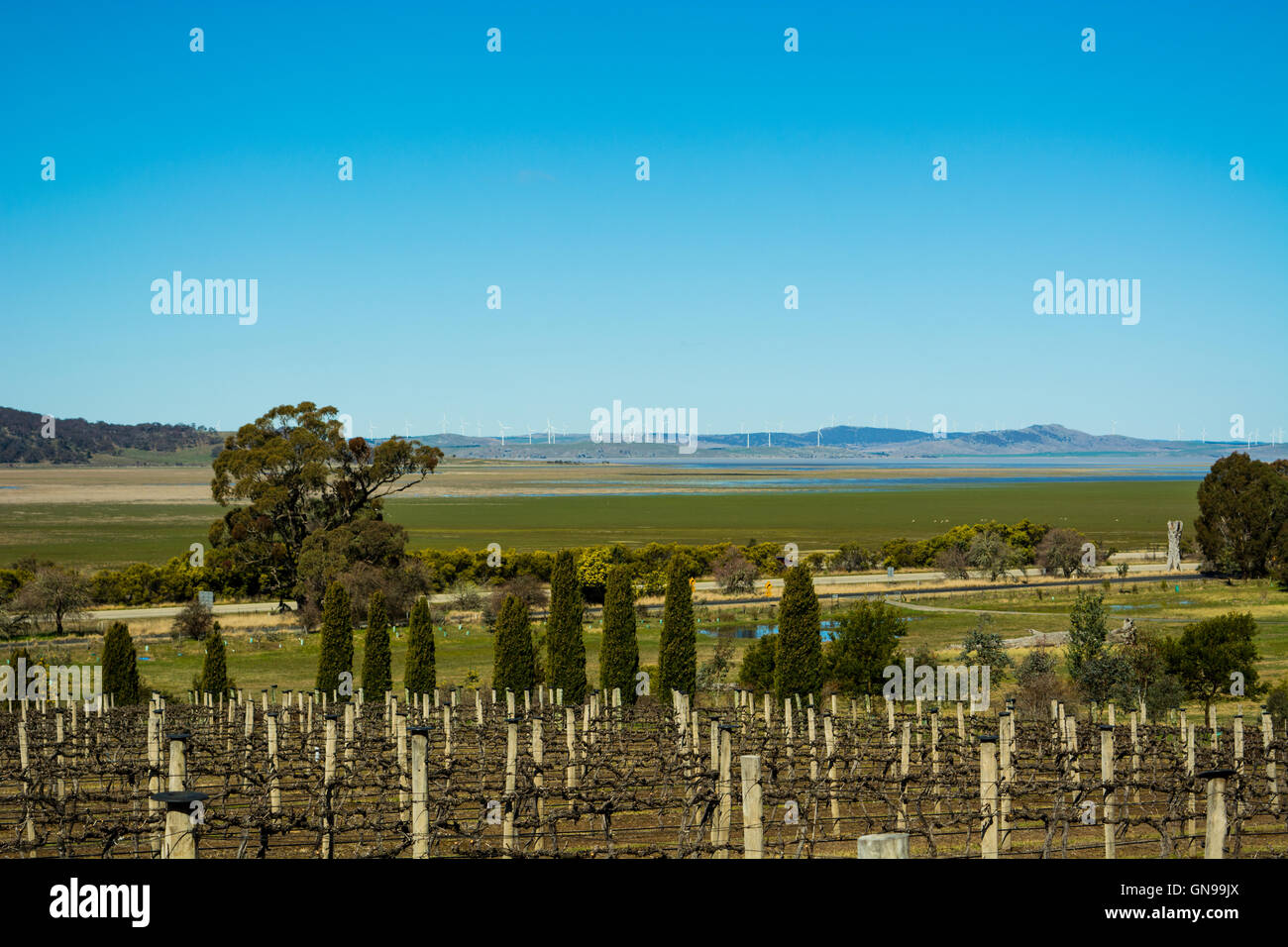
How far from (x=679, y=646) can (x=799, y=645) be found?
14.9 feet

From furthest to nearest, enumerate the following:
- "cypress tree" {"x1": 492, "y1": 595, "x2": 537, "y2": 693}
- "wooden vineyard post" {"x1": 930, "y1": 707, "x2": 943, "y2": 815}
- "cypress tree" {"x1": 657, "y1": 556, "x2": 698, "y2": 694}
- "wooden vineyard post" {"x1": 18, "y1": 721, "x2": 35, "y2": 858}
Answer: "cypress tree" {"x1": 492, "y1": 595, "x2": 537, "y2": 693} → "cypress tree" {"x1": 657, "y1": 556, "x2": 698, "y2": 694} → "wooden vineyard post" {"x1": 930, "y1": 707, "x2": 943, "y2": 815} → "wooden vineyard post" {"x1": 18, "y1": 721, "x2": 35, "y2": 858}

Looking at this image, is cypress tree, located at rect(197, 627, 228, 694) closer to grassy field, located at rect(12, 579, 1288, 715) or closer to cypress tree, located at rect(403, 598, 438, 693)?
grassy field, located at rect(12, 579, 1288, 715)

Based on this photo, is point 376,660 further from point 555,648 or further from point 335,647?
point 555,648

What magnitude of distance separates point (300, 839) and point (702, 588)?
5740 centimetres

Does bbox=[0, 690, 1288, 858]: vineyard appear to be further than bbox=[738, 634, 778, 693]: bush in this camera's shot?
No

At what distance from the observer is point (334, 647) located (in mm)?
38125

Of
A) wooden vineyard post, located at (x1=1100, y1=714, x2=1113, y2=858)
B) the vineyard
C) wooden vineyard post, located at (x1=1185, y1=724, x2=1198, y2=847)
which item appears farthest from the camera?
wooden vineyard post, located at (x1=1185, y1=724, x2=1198, y2=847)

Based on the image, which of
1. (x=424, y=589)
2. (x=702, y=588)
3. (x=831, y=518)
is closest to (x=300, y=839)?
(x=424, y=589)

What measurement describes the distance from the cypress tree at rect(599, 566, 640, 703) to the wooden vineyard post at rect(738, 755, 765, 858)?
28157mm

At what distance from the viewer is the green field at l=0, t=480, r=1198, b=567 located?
113 metres

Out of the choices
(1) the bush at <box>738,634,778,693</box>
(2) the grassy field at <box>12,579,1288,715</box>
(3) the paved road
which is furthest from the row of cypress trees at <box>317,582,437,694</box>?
(3) the paved road

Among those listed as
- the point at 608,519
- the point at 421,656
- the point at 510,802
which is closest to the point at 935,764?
the point at 510,802
